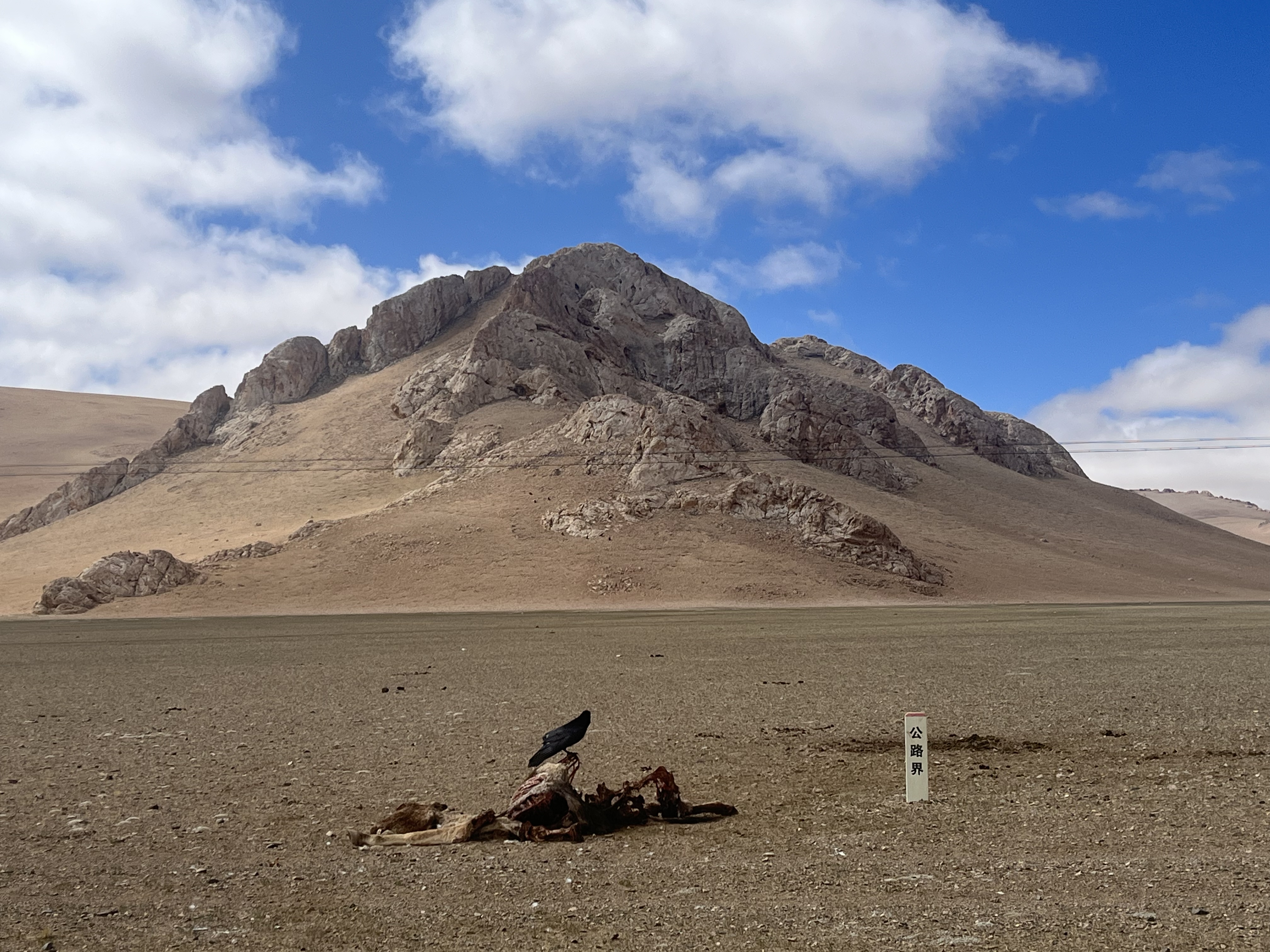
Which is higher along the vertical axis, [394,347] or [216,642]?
[394,347]

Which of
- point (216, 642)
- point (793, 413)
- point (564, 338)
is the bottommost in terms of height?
point (216, 642)

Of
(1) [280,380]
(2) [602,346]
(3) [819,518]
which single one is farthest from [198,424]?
(3) [819,518]

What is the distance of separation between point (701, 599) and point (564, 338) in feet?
154

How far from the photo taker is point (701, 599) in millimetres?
54531

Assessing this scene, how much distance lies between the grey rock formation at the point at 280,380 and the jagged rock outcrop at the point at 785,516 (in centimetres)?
5076

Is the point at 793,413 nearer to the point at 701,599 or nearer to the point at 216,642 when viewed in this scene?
the point at 701,599

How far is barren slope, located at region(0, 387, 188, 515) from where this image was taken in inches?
4953

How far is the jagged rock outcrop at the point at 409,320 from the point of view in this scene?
10750 centimetres

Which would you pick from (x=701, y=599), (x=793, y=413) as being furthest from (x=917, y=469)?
(x=701, y=599)

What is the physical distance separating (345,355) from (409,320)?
7.97 m

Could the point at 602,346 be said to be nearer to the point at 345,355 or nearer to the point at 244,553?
the point at 345,355

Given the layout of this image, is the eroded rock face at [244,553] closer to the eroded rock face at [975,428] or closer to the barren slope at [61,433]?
the barren slope at [61,433]

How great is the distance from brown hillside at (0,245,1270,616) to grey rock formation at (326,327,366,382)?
0.68ft

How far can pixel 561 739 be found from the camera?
10.1 metres
